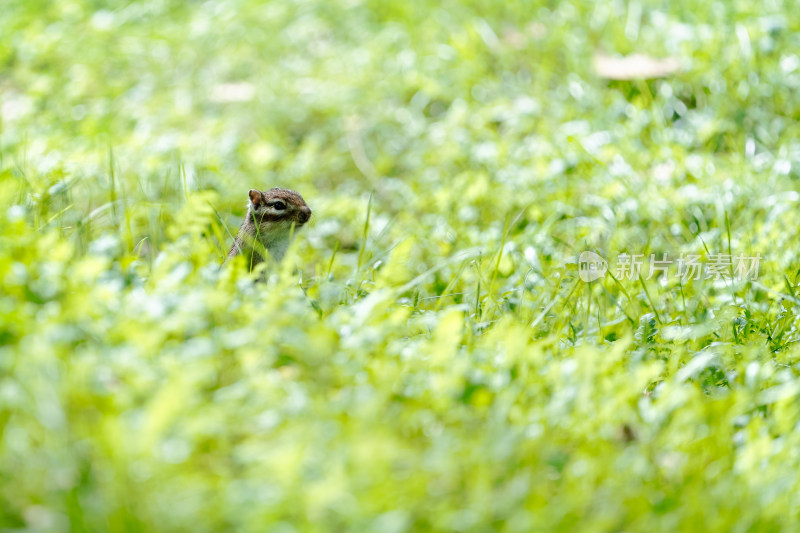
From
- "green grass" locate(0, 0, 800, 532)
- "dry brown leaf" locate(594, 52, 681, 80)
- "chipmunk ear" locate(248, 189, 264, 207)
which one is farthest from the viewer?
"dry brown leaf" locate(594, 52, 681, 80)

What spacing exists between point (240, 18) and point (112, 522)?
20.1 feet

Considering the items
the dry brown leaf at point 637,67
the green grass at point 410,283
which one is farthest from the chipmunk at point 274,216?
the dry brown leaf at point 637,67

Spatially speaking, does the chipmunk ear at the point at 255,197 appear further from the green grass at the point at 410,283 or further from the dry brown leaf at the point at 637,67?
the dry brown leaf at the point at 637,67

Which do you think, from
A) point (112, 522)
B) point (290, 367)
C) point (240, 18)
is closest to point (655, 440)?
point (290, 367)

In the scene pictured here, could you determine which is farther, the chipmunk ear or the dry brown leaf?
the dry brown leaf

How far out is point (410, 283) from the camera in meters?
2.89

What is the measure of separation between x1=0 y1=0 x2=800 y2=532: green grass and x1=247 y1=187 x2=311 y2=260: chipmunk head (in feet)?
0.75

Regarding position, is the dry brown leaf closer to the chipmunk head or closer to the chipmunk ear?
the chipmunk head

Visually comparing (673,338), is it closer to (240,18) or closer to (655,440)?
(655,440)

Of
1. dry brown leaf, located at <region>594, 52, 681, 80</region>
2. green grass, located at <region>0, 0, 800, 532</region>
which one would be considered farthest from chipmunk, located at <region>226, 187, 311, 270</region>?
dry brown leaf, located at <region>594, 52, 681, 80</region>

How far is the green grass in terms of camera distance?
1845mm

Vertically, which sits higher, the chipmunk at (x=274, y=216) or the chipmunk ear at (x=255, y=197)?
the chipmunk ear at (x=255, y=197)

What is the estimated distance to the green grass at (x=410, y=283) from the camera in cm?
184

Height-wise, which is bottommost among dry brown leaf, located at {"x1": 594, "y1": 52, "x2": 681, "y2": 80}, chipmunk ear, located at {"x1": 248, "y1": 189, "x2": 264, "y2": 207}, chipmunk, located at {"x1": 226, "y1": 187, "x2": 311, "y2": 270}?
dry brown leaf, located at {"x1": 594, "y1": 52, "x2": 681, "y2": 80}
